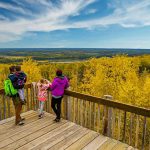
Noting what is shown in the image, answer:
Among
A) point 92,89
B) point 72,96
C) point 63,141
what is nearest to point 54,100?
point 72,96

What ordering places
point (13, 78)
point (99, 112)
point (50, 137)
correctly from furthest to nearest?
1. point (13, 78)
2. point (99, 112)
3. point (50, 137)

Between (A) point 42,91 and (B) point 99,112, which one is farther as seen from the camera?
(A) point 42,91

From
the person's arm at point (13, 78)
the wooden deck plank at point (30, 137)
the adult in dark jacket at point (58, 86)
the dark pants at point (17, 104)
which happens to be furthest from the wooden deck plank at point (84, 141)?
the person's arm at point (13, 78)

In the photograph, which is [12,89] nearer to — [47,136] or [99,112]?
[47,136]

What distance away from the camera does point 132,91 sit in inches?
909

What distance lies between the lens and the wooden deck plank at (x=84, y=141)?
16.6ft

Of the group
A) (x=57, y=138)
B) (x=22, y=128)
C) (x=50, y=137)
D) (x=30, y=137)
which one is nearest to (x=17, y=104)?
(x=22, y=128)

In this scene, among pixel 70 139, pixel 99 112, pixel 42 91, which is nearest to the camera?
pixel 70 139

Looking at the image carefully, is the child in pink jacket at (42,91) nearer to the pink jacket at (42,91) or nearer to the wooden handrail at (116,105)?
the pink jacket at (42,91)

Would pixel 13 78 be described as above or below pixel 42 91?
above

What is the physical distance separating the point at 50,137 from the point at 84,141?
0.90 meters

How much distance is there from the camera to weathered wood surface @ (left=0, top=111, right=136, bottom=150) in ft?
16.7

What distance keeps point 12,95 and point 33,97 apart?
4.83ft

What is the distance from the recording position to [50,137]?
5.54m
